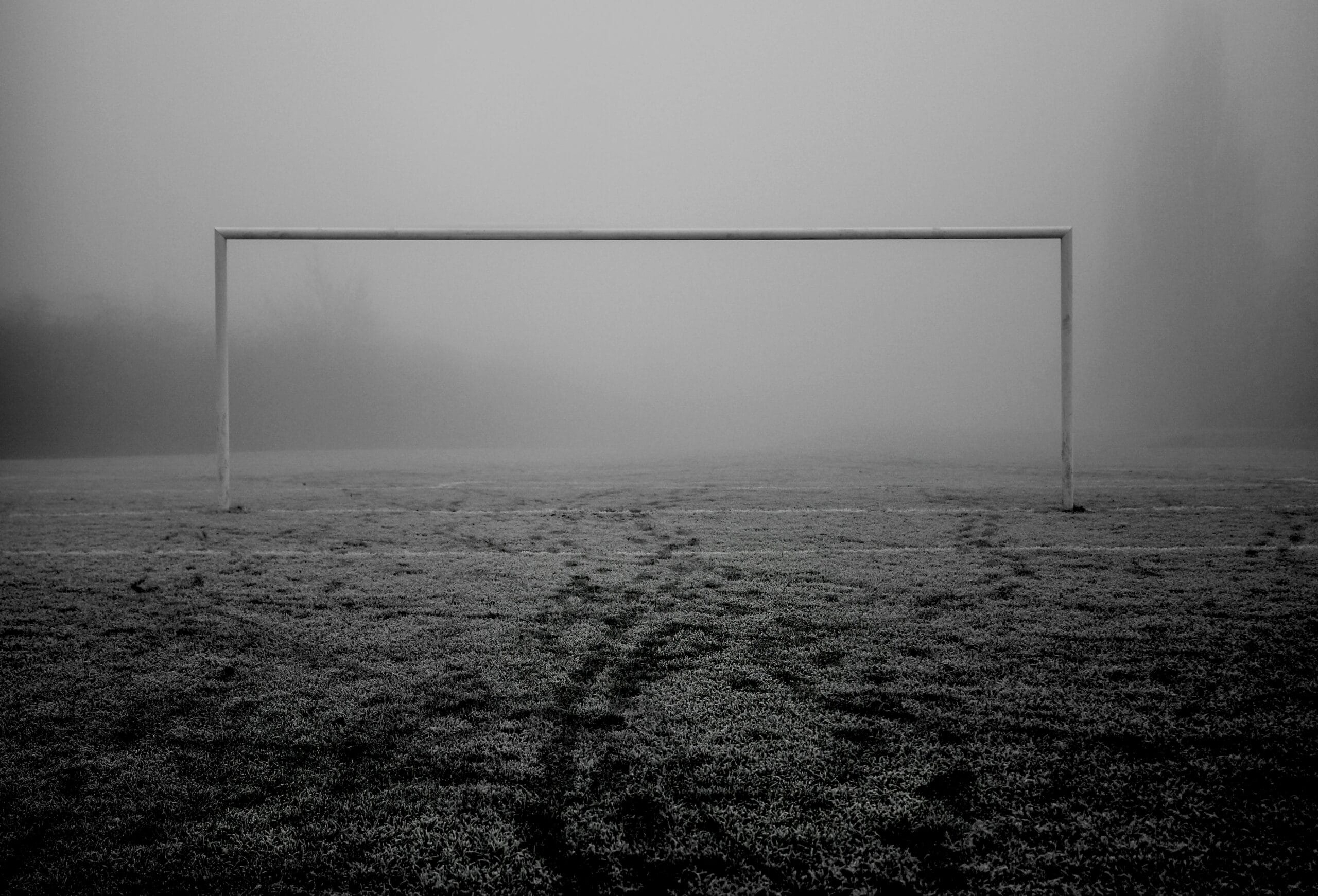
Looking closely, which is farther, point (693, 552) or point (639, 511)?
point (639, 511)

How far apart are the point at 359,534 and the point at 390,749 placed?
205cm

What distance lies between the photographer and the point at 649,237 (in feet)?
11.1

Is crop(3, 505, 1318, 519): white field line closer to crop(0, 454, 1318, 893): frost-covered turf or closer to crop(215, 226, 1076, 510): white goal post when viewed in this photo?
crop(215, 226, 1076, 510): white goal post

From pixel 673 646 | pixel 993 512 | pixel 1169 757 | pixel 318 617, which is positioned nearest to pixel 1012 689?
pixel 1169 757

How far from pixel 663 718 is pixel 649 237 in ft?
8.94

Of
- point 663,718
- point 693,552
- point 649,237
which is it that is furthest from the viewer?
point 649,237

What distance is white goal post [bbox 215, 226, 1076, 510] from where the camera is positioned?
336 centimetres

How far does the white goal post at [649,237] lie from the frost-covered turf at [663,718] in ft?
3.39

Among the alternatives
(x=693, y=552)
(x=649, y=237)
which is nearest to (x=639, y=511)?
(x=693, y=552)

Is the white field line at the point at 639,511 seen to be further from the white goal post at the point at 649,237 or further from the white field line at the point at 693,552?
the white field line at the point at 693,552

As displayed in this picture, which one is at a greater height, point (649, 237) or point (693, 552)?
point (649, 237)

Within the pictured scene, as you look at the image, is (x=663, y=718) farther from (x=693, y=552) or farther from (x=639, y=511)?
(x=639, y=511)

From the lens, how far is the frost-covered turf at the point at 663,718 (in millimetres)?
727

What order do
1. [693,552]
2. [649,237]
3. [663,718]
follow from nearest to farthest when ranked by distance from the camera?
[663,718] → [693,552] → [649,237]
